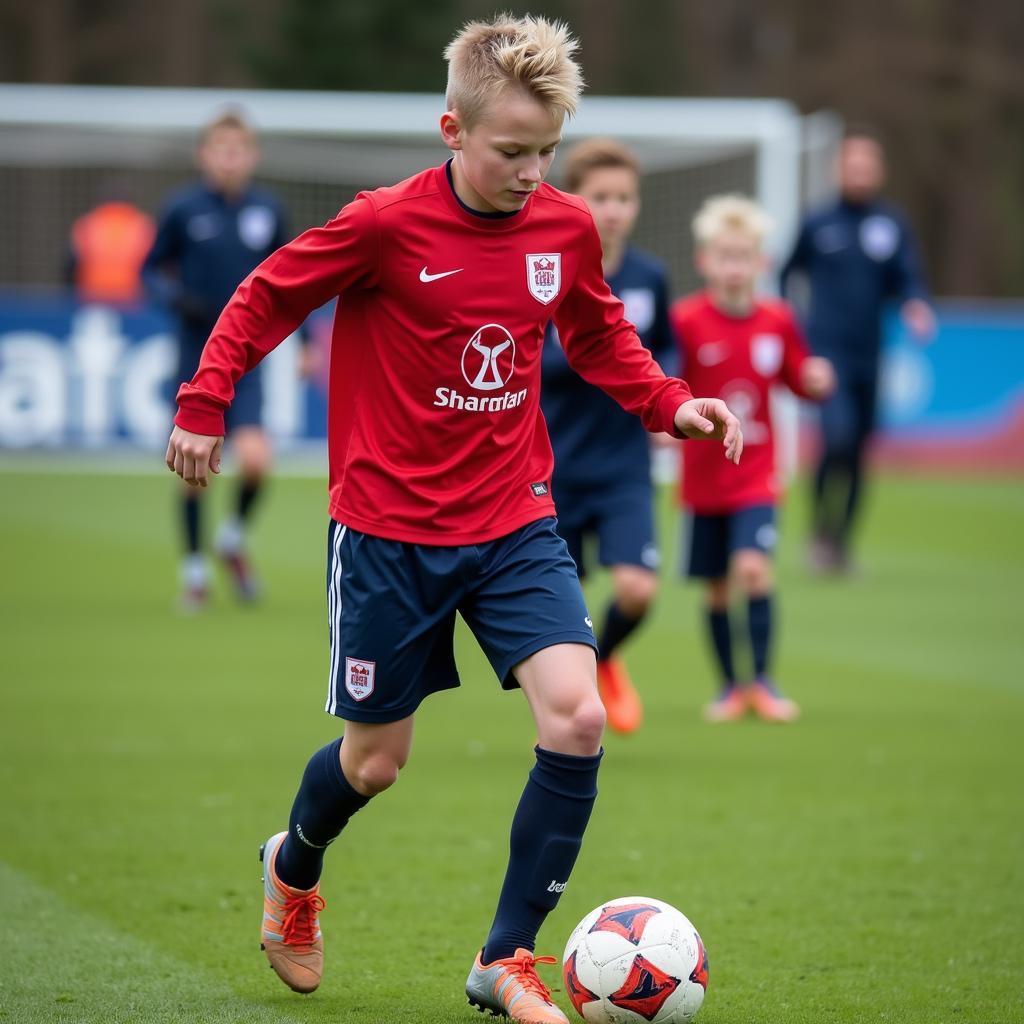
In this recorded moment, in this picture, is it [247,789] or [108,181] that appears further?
[108,181]

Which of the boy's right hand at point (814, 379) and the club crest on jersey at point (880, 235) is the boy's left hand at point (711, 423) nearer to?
the boy's right hand at point (814, 379)

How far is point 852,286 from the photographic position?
12.8 meters

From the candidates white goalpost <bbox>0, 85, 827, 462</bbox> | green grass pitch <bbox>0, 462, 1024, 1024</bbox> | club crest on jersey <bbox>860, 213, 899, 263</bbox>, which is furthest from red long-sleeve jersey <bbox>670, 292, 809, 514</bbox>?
white goalpost <bbox>0, 85, 827, 462</bbox>

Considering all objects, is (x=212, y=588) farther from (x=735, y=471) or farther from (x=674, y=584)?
(x=735, y=471)

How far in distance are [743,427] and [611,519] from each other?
3.69 ft

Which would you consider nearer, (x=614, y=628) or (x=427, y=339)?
(x=427, y=339)

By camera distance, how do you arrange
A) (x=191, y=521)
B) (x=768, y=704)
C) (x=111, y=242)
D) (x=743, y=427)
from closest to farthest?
(x=768, y=704), (x=743, y=427), (x=191, y=521), (x=111, y=242)

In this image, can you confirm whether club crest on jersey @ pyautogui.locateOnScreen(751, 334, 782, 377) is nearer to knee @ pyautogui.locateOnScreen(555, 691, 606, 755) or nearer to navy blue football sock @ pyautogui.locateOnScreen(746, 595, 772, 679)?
navy blue football sock @ pyautogui.locateOnScreen(746, 595, 772, 679)

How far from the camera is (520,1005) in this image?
3707 mm

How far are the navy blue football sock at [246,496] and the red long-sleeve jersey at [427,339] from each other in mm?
6263

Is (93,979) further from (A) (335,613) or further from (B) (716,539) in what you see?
(B) (716,539)

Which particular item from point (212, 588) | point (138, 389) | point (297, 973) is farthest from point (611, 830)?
point (138, 389)

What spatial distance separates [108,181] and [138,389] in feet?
14.0

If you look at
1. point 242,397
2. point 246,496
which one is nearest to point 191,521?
point 246,496
